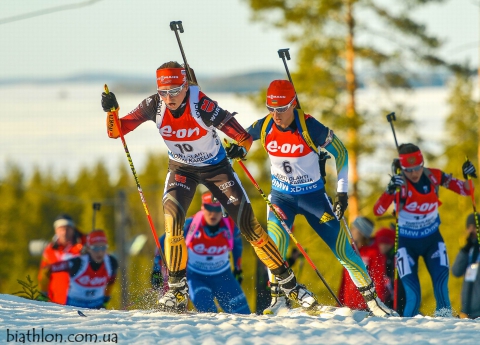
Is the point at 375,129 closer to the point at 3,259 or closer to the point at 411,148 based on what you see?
the point at 411,148

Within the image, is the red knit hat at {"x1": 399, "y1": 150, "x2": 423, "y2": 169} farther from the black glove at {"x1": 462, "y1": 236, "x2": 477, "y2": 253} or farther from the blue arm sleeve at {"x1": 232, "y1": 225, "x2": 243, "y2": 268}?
the blue arm sleeve at {"x1": 232, "y1": 225, "x2": 243, "y2": 268}

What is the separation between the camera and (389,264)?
11.2 m

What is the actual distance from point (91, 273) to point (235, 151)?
4.74m

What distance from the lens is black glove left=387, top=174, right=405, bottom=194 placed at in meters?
9.68

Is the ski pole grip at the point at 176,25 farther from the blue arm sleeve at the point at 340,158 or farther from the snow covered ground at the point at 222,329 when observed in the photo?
the snow covered ground at the point at 222,329

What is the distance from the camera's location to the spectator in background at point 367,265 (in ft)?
35.9

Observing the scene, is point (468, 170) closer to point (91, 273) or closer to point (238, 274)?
point (238, 274)

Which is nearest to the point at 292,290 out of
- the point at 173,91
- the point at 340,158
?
the point at 340,158

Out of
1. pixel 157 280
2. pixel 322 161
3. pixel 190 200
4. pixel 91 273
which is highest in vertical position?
pixel 322 161

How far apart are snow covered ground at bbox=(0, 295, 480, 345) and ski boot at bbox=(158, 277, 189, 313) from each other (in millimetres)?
132

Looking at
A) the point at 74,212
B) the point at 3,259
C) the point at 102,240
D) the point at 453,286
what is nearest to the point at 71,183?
the point at 74,212

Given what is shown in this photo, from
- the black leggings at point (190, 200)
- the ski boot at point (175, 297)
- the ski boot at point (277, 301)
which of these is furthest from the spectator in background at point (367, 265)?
the ski boot at point (175, 297)

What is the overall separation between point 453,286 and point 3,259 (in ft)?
109

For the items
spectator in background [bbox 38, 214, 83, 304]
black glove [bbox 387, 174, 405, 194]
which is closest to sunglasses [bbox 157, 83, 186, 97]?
black glove [bbox 387, 174, 405, 194]
